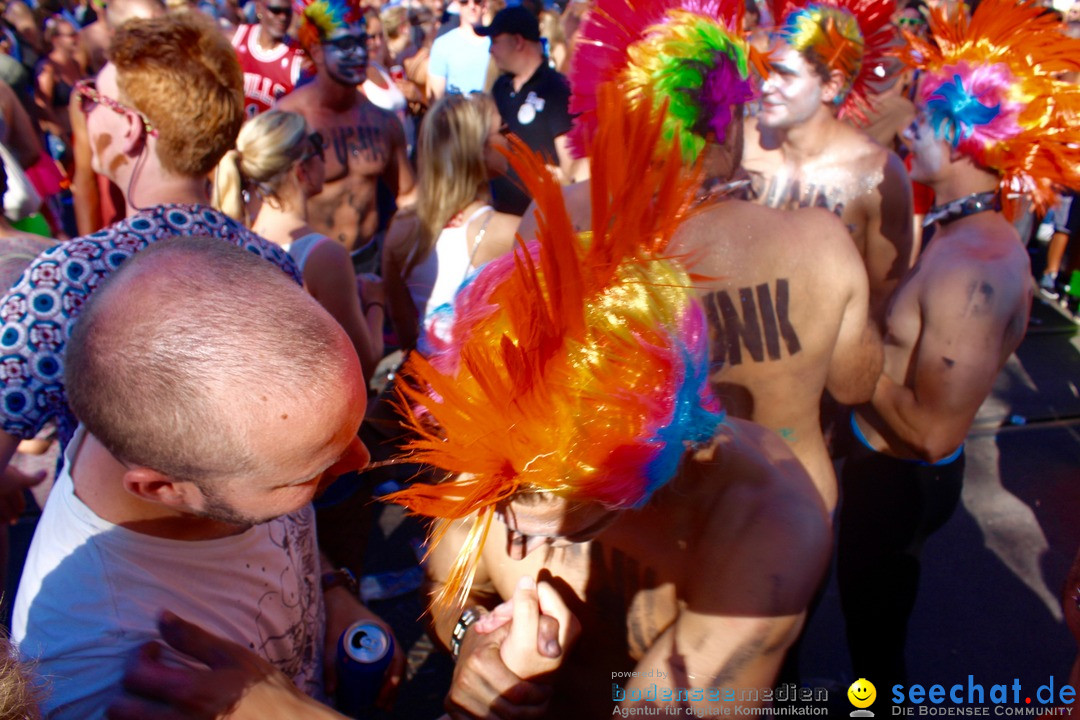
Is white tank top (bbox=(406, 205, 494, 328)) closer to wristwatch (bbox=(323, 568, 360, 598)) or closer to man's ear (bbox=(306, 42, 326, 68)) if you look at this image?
wristwatch (bbox=(323, 568, 360, 598))

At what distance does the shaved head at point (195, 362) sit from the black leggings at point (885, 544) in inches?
84.3

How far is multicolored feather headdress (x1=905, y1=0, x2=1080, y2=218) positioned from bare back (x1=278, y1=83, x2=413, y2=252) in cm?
317

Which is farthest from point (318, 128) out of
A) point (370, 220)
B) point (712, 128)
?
point (712, 128)

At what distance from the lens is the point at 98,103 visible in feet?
7.47

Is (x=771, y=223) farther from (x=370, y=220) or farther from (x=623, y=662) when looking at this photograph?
(x=370, y=220)

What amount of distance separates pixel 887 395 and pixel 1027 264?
2.06 feet

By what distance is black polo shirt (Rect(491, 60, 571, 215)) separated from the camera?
504 cm

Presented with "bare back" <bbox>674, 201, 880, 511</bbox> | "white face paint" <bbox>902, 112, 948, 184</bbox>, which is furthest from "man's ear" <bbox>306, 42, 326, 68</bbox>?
"white face paint" <bbox>902, 112, 948, 184</bbox>

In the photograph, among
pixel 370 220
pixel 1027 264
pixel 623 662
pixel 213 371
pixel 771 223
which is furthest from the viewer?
pixel 370 220

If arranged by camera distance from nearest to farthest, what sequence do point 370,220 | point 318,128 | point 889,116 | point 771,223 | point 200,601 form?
point 200,601 < point 771,223 < point 318,128 < point 370,220 < point 889,116

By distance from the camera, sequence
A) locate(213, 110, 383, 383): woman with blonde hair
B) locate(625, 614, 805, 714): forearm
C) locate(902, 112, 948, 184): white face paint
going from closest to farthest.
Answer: locate(625, 614, 805, 714): forearm → locate(902, 112, 948, 184): white face paint → locate(213, 110, 383, 383): woman with blonde hair

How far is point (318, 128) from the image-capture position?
4.39 metres

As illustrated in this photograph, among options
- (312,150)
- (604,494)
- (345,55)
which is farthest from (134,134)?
(345,55)

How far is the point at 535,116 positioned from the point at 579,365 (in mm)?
→ 4199
